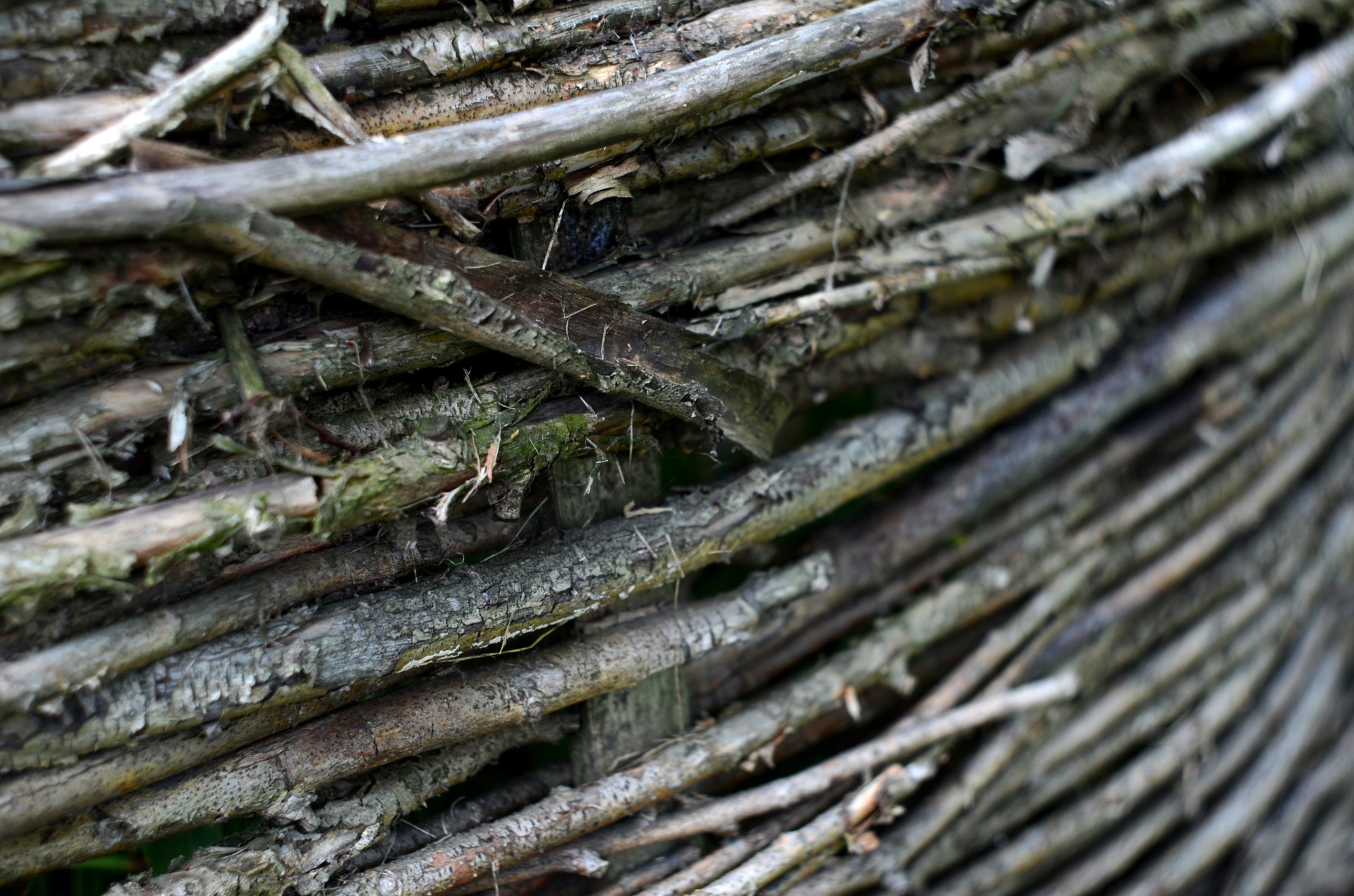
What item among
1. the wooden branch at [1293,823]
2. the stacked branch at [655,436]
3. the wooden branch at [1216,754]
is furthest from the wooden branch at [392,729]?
the wooden branch at [1293,823]

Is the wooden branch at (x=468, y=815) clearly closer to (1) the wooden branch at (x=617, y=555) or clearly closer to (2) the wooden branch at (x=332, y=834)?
(2) the wooden branch at (x=332, y=834)

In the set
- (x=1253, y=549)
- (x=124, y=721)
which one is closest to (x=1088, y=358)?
(x=1253, y=549)

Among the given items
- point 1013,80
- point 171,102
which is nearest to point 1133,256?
point 1013,80

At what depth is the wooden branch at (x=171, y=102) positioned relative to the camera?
2.44ft

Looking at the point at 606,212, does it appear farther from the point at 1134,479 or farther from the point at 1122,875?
the point at 1122,875

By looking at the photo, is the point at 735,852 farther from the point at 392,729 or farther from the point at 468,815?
the point at 392,729

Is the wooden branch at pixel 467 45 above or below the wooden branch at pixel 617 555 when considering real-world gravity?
above

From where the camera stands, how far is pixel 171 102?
78 cm

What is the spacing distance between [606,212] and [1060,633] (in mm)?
965

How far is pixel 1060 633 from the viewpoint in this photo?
4.92 ft

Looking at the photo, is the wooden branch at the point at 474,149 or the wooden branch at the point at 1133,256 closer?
the wooden branch at the point at 474,149

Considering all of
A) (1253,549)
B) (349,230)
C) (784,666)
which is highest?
(349,230)

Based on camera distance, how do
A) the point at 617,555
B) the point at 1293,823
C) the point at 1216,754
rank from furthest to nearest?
the point at 1293,823 → the point at 1216,754 → the point at 617,555

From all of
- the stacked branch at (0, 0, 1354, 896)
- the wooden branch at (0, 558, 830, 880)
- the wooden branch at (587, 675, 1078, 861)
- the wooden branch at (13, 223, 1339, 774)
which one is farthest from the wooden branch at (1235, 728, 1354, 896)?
the wooden branch at (0, 558, 830, 880)
